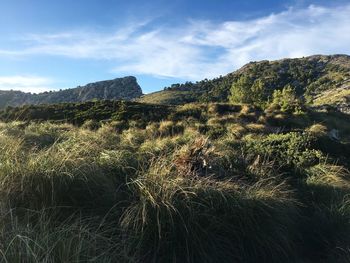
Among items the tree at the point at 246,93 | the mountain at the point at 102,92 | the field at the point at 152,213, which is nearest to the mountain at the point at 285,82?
the tree at the point at 246,93

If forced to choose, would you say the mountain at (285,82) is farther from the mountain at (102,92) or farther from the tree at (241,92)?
the mountain at (102,92)

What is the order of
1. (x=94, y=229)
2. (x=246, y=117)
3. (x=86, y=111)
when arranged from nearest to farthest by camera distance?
(x=94, y=229)
(x=246, y=117)
(x=86, y=111)

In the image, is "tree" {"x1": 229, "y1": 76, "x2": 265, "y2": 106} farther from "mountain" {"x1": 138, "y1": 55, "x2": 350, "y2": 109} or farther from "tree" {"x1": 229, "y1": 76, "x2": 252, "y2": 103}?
"mountain" {"x1": 138, "y1": 55, "x2": 350, "y2": 109}

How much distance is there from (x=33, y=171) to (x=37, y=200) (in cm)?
36

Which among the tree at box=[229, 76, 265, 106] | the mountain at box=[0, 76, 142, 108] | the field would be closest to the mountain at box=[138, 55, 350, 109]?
the tree at box=[229, 76, 265, 106]

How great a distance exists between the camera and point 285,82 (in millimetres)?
98812

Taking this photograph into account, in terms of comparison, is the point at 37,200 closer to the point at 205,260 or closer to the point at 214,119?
the point at 205,260

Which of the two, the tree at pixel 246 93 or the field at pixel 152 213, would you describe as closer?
the field at pixel 152 213

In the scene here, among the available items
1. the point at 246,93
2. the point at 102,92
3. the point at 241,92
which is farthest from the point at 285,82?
the point at 102,92

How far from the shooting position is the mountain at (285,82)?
81738 mm

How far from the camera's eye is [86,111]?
95.3 feet

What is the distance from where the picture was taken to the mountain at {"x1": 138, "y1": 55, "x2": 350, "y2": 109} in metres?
81.7

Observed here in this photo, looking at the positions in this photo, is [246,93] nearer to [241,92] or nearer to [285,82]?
[241,92]

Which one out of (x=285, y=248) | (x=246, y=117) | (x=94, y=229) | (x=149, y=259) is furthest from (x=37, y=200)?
(x=246, y=117)
